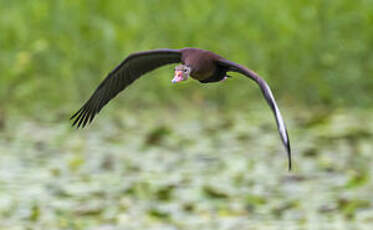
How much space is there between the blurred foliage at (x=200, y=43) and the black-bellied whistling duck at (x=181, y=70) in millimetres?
2416

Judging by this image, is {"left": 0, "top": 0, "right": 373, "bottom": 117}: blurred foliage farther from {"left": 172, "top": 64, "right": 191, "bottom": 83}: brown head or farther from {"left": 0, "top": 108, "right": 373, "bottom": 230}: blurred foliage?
{"left": 172, "top": 64, "right": 191, "bottom": 83}: brown head

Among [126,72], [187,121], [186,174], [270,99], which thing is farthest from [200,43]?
[270,99]

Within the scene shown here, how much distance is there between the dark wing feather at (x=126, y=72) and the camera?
13.1ft

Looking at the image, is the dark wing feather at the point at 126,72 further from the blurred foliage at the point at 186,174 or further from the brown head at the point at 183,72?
the blurred foliage at the point at 186,174

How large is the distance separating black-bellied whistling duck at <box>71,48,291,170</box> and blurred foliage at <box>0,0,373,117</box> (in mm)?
2416

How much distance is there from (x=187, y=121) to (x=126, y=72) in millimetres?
2394

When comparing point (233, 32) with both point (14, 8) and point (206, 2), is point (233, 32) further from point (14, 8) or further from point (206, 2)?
point (14, 8)

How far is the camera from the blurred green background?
4738 mm

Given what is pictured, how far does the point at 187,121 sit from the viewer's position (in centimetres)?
653

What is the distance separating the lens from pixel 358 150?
5.84 meters

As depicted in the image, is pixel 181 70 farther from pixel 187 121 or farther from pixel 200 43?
pixel 200 43

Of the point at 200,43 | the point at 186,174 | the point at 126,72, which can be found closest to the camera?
the point at 126,72

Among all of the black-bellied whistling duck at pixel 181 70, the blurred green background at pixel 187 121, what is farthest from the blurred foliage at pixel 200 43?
the black-bellied whistling duck at pixel 181 70

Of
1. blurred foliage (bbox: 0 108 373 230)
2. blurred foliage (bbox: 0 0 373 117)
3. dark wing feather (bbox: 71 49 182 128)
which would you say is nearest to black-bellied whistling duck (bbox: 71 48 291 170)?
dark wing feather (bbox: 71 49 182 128)
